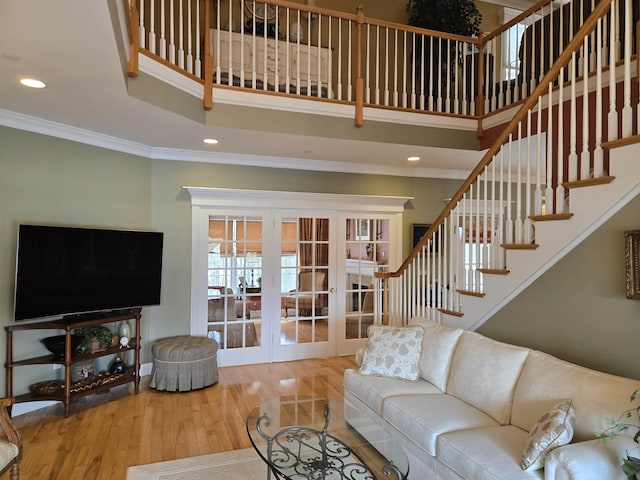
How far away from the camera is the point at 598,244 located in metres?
2.37

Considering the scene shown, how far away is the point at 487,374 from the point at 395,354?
0.74 m

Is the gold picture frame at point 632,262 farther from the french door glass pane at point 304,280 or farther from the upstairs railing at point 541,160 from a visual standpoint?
the french door glass pane at point 304,280

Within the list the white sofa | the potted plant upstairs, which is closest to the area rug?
the white sofa

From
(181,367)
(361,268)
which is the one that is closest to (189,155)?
(181,367)

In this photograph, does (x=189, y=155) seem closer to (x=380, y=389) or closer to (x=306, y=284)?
(x=306, y=284)

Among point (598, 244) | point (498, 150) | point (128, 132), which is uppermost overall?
point (128, 132)

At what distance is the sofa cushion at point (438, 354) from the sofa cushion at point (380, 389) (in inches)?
2.6

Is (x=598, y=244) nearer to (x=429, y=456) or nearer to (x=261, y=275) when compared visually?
(x=429, y=456)

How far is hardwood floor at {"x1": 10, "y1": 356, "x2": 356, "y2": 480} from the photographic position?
277 cm

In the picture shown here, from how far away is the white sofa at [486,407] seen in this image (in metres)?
1.77

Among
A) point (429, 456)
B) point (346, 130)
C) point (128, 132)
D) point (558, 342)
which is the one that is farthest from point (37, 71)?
point (558, 342)

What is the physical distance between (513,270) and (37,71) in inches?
132

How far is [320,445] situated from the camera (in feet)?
7.75

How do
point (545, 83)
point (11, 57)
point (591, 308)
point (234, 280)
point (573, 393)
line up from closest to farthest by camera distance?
point (573, 393)
point (11, 57)
point (591, 308)
point (545, 83)
point (234, 280)
